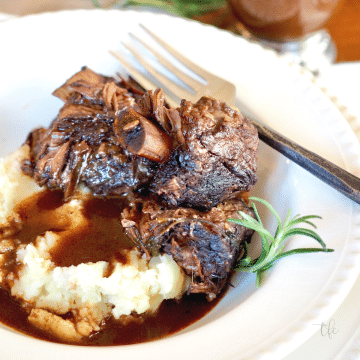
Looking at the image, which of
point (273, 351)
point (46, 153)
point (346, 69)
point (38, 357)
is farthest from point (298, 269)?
point (346, 69)

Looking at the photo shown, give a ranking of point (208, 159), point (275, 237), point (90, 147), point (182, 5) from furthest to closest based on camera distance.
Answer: point (182, 5), point (90, 147), point (208, 159), point (275, 237)

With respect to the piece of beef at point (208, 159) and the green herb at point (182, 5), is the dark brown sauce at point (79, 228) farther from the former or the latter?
the green herb at point (182, 5)

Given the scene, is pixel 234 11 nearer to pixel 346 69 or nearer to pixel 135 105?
pixel 346 69

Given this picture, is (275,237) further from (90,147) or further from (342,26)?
(342,26)

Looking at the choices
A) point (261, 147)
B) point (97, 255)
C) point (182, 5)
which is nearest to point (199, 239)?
point (97, 255)

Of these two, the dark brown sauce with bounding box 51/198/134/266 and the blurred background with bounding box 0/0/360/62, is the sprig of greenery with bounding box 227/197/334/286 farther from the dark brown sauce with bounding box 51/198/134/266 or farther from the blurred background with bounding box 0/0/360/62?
the blurred background with bounding box 0/0/360/62

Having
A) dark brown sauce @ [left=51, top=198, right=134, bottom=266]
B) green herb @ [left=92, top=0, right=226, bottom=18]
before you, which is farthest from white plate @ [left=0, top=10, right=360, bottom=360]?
green herb @ [left=92, top=0, right=226, bottom=18]

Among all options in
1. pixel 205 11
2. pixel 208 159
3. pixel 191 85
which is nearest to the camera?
pixel 208 159
